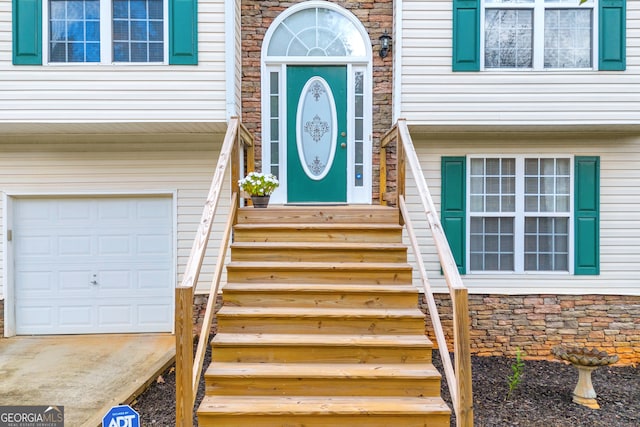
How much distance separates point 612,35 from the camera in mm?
4789

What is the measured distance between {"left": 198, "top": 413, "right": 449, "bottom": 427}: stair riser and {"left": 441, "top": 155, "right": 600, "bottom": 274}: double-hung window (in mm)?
2732

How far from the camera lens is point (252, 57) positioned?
5.40 metres

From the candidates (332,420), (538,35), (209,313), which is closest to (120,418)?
(209,313)

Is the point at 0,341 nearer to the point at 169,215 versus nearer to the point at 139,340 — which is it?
the point at 139,340

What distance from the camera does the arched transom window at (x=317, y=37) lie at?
17.8 feet

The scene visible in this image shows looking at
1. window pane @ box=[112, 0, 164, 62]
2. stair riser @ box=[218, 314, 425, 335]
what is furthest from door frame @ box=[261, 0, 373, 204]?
stair riser @ box=[218, 314, 425, 335]

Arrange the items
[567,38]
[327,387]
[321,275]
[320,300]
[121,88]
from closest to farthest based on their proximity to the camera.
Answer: [327,387] < [320,300] < [321,275] < [121,88] < [567,38]

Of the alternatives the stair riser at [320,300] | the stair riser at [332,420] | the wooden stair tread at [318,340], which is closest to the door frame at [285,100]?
the stair riser at [320,300]

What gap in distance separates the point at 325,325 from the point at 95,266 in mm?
3587

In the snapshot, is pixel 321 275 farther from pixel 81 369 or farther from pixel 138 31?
pixel 138 31

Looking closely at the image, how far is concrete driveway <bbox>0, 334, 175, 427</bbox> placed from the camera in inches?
141

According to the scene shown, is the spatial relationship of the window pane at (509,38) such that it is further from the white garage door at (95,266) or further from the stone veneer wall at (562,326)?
the white garage door at (95,266)

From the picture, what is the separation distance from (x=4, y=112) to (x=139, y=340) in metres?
3.01

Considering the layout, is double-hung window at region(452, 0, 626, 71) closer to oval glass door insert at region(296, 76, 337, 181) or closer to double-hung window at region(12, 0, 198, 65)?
oval glass door insert at region(296, 76, 337, 181)
